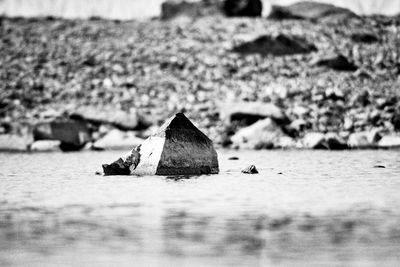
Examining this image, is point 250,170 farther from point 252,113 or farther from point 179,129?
point 252,113

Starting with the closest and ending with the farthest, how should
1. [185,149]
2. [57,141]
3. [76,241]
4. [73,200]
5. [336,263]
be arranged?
[336,263]
[76,241]
[73,200]
[185,149]
[57,141]

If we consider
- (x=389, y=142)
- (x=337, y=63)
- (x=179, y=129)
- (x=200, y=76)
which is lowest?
(x=389, y=142)

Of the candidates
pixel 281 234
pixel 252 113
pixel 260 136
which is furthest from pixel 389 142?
pixel 281 234

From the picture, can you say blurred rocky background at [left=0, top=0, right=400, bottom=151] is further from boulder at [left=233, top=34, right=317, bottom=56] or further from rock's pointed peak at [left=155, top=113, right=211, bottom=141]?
rock's pointed peak at [left=155, top=113, right=211, bottom=141]

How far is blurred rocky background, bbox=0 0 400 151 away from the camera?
18.4 metres

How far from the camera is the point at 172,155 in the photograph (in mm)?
10008

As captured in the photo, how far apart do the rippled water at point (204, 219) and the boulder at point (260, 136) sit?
6.42 metres

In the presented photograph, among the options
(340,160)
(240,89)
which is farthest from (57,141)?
(340,160)

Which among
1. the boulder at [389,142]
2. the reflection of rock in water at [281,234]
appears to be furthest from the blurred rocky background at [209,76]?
the reflection of rock in water at [281,234]

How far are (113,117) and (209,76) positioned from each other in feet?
14.9

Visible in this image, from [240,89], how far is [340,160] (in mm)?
9097

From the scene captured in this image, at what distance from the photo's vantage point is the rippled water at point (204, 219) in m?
4.58

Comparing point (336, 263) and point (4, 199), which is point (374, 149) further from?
point (336, 263)

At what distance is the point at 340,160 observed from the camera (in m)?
13.0
